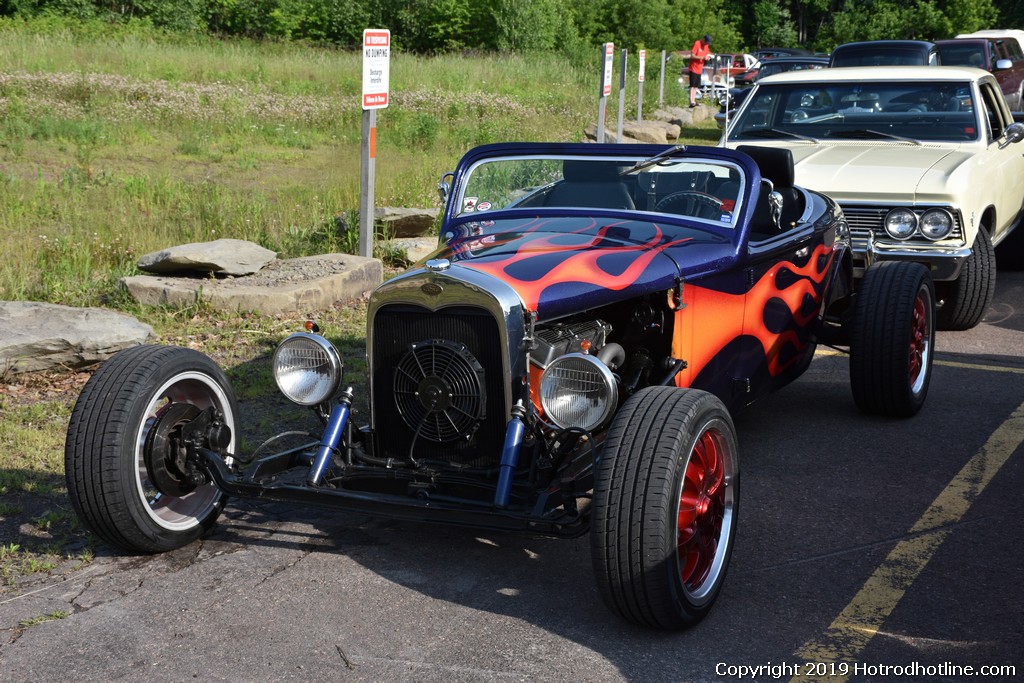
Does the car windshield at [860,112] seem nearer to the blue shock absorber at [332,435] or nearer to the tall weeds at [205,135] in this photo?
the tall weeds at [205,135]

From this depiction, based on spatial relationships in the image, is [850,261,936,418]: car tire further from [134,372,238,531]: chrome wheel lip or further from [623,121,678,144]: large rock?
[623,121,678,144]: large rock

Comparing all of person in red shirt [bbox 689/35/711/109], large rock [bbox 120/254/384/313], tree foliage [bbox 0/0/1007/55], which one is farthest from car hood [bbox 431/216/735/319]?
tree foliage [bbox 0/0/1007/55]

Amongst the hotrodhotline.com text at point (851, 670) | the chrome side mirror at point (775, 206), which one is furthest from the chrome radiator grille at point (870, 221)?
the hotrodhotline.com text at point (851, 670)

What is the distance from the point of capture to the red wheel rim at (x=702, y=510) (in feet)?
12.0

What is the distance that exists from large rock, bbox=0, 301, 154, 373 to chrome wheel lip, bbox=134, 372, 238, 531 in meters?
2.01

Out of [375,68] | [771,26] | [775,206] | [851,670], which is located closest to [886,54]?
[375,68]

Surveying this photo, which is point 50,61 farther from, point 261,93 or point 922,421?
point 922,421

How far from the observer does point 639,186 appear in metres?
5.07

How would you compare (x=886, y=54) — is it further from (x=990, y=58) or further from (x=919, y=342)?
(x=919, y=342)

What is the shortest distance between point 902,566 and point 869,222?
3812mm

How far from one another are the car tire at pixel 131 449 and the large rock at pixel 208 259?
372cm

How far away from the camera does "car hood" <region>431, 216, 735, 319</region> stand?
160 inches

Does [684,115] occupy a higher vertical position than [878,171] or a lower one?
higher

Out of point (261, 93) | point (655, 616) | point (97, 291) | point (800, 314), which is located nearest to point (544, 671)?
point (655, 616)
